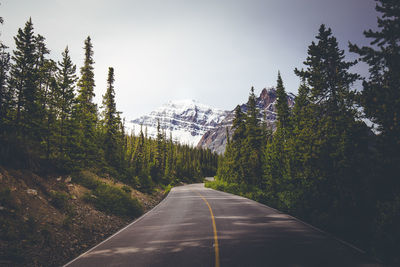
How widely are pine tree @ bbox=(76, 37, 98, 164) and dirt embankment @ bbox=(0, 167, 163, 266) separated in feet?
22.9

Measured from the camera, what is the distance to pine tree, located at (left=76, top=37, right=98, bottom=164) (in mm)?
19438

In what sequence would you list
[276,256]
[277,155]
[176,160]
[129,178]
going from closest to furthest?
[276,256] → [277,155] → [129,178] → [176,160]

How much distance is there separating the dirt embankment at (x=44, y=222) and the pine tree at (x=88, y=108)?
6.98 meters

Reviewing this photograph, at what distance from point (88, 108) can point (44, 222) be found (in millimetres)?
16163

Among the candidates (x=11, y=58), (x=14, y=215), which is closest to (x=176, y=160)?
(x=11, y=58)

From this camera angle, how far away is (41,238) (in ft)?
23.9

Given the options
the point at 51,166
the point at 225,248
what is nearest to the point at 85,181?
the point at 51,166

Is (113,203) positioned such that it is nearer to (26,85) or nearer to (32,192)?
(32,192)

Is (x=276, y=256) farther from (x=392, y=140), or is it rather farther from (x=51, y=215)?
(x=51, y=215)

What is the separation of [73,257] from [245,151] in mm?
25945

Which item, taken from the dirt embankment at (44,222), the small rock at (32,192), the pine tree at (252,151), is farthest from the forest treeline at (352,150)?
the small rock at (32,192)

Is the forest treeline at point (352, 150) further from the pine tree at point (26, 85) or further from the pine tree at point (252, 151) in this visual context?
the pine tree at point (26, 85)

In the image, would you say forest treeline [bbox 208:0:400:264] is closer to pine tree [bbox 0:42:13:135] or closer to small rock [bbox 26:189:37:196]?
small rock [bbox 26:189:37:196]

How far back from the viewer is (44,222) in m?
8.42
